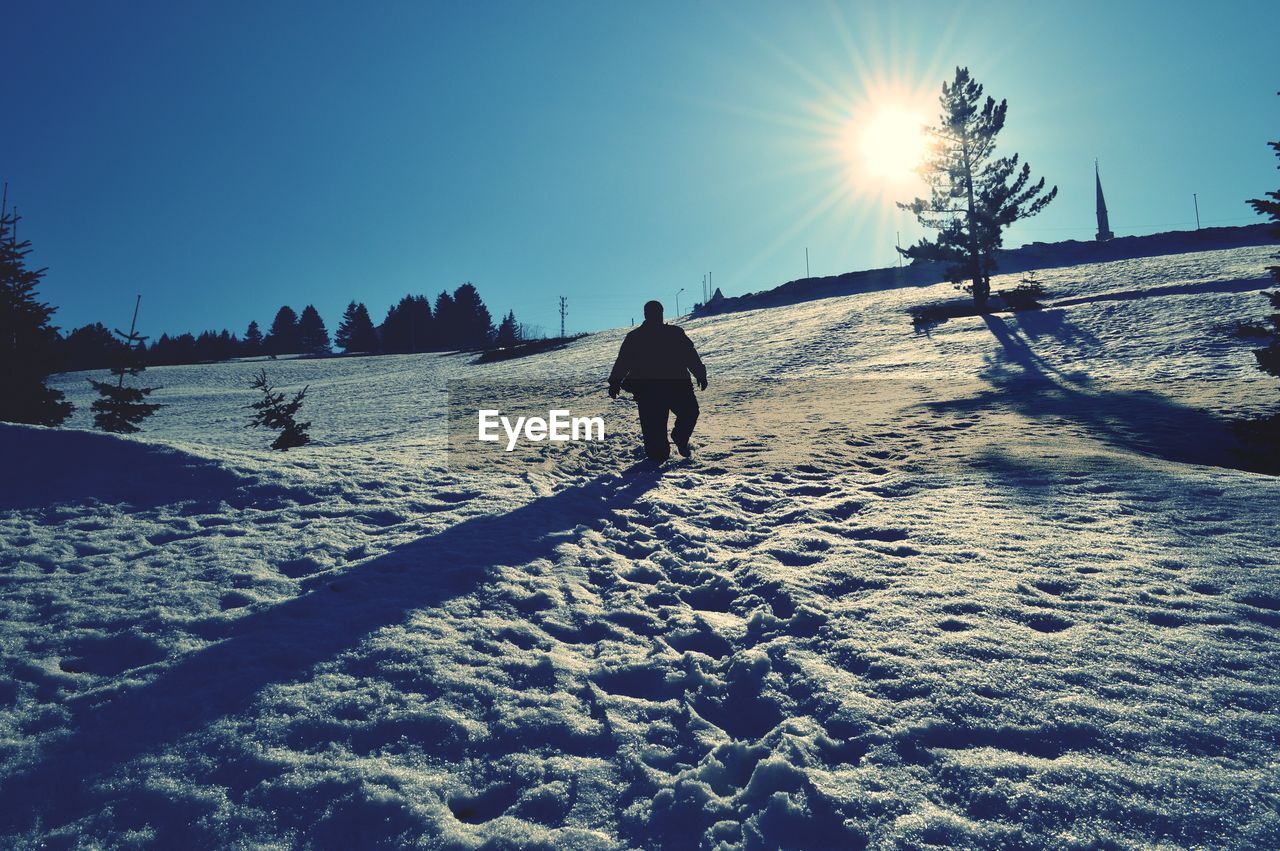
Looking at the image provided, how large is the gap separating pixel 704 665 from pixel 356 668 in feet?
5.90

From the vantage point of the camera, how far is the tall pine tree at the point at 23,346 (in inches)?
551

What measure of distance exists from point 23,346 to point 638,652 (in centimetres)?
1889

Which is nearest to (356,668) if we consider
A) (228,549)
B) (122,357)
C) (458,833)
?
(458,833)

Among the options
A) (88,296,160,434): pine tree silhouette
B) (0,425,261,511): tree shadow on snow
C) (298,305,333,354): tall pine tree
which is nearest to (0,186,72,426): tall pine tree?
(88,296,160,434): pine tree silhouette

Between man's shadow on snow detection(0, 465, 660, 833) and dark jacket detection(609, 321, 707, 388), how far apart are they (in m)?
3.38

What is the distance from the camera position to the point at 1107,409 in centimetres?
1083

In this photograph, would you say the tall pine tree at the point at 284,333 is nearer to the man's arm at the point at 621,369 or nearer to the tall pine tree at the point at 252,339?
the tall pine tree at the point at 252,339

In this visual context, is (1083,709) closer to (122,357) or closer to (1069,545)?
(1069,545)

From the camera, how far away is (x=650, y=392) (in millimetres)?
8445

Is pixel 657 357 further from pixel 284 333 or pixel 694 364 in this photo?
pixel 284 333

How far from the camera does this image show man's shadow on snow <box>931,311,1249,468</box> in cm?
784

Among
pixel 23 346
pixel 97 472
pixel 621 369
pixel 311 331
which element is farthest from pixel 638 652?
pixel 311 331

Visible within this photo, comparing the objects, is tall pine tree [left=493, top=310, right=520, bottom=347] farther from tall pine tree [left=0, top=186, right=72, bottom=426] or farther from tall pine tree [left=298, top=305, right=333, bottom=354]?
tall pine tree [left=0, top=186, right=72, bottom=426]

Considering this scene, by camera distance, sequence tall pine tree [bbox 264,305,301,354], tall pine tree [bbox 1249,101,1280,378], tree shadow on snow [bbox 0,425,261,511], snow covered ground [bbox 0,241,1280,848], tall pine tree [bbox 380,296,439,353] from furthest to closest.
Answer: tall pine tree [bbox 264,305,301,354], tall pine tree [bbox 380,296,439,353], tall pine tree [bbox 1249,101,1280,378], tree shadow on snow [bbox 0,425,261,511], snow covered ground [bbox 0,241,1280,848]
